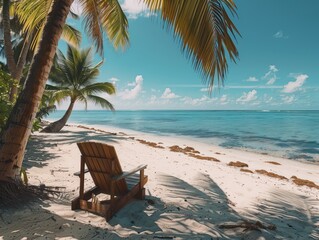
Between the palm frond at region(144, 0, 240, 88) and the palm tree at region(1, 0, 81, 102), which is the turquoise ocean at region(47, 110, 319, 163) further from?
the palm tree at region(1, 0, 81, 102)

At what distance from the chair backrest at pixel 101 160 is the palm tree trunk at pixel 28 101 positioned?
2.70 feet

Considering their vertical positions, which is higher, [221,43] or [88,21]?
[88,21]

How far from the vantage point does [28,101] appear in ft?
11.6

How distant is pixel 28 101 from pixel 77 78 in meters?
15.8

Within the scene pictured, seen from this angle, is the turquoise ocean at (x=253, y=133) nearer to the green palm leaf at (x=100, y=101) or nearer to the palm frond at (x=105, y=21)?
the green palm leaf at (x=100, y=101)

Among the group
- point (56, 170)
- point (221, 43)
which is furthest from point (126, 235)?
point (56, 170)

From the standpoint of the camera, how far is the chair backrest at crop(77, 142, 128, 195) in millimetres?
3654

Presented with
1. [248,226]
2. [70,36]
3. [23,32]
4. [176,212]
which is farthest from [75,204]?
[70,36]

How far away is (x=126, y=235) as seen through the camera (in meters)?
3.30

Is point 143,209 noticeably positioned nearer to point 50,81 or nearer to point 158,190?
point 158,190

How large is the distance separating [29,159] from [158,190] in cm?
433

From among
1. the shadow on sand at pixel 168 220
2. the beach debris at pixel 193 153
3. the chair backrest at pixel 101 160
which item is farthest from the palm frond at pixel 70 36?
the shadow on sand at pixel 168 220

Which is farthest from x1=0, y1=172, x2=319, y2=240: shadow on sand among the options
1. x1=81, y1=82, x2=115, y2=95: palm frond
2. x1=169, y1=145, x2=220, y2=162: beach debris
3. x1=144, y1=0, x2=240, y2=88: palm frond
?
x1=81, y1=82, x2=115, y2=95: palm frond

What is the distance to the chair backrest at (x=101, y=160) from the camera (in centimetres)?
365
